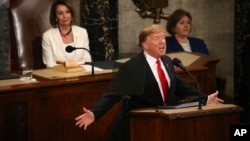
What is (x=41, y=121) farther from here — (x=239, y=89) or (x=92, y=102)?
(x=239, y=89)

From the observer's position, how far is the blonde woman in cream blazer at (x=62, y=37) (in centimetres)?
680

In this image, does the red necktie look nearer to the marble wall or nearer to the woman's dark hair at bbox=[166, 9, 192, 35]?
the woman's dark hair at bbox=[166, 9, 192, 35]

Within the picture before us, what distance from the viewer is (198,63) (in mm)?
6410

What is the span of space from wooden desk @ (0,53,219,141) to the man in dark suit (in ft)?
2.36

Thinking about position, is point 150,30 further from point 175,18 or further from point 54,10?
point 175,18

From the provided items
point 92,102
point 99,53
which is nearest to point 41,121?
point 92,102

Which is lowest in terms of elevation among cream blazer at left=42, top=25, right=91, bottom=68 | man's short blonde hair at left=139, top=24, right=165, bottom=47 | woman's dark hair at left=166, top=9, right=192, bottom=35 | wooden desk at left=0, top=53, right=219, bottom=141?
wooden desk at left=0, top=53, right=219, bottom=141

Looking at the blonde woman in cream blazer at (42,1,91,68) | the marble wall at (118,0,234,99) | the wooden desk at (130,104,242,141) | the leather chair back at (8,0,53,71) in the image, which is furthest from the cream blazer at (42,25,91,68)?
the wooden desk at (130,104,242,141)

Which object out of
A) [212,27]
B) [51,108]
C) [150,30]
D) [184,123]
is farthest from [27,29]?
[184,123]

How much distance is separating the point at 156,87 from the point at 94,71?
1226 millimetres

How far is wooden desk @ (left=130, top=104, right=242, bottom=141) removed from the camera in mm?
4277

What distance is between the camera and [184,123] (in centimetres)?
430

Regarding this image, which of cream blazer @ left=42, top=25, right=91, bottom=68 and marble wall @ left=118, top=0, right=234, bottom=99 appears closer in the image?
cream blazer @ left=42, top=25, right=91, bottom=68

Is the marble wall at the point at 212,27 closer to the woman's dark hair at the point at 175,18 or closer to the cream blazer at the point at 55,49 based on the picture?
the woman's dark hair at the point at 175,18
